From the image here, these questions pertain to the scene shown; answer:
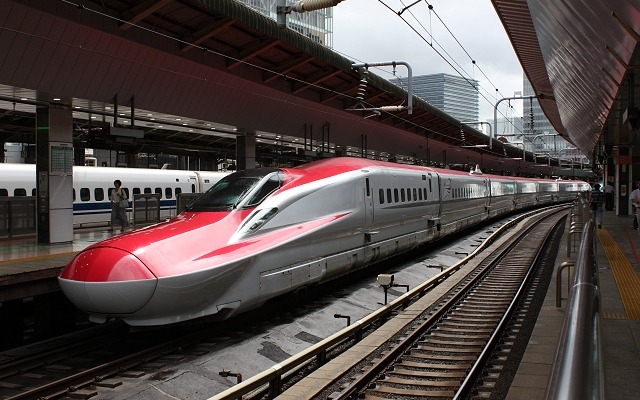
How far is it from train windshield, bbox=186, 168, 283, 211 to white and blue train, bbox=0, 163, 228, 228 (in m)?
10.8

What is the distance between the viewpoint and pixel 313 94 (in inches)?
907

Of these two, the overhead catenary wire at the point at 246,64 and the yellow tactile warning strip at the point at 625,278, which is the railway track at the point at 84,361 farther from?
the yellow tactile warning strip at the point at 625,278

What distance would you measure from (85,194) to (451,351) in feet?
52.4

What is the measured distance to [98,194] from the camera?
21484 millimetres

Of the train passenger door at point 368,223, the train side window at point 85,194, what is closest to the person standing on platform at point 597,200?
the train passenger door at point 368,223

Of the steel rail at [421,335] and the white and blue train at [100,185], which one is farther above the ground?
the white and blue train at [100,185]

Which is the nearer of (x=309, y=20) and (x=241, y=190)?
(x=241, y=190)

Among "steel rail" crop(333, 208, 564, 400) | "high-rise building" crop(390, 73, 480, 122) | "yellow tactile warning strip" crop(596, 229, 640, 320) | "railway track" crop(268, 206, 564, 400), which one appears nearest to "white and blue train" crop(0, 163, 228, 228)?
"railway track" crop(268, 206, 564, 400)

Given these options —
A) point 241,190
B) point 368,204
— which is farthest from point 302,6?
point 368,204

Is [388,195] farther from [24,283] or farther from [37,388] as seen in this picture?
[37,388]

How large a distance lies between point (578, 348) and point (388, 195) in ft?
43.8

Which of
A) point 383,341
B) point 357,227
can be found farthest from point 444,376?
point 357,227

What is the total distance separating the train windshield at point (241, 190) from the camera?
10.2 m

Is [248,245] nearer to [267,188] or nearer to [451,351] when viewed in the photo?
[267,188]
